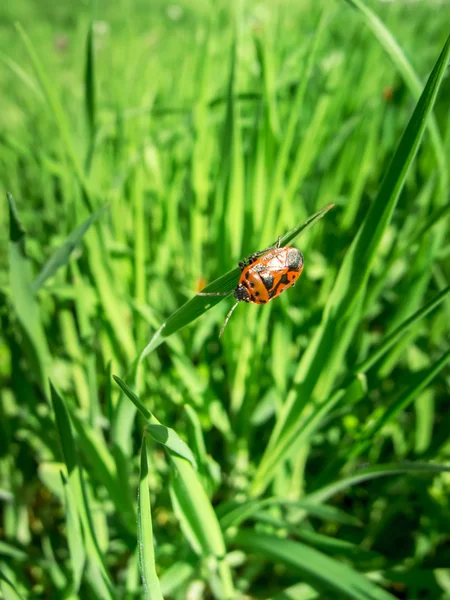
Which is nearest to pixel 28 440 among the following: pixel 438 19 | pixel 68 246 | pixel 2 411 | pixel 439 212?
pixel 2 411

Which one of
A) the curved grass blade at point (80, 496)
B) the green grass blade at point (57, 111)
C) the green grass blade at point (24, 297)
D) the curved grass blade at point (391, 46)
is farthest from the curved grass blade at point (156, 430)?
the curved grass blade at point (391, 46)

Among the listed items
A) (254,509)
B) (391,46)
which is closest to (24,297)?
(254,509)

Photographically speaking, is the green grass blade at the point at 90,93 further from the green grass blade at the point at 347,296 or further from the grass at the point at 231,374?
the green grass blade at the point at 347,296

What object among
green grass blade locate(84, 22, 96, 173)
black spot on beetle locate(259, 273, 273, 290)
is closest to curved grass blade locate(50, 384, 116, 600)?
black spot on beetle locate(259, 273, 273, 290)

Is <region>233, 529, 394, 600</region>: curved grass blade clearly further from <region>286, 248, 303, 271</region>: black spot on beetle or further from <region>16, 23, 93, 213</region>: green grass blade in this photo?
<region>16, 23, 93, 213</region>: green grass blade

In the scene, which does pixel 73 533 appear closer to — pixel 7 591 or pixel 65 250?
pixel 7 591

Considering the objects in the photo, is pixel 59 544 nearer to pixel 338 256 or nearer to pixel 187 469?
pixel 187 469

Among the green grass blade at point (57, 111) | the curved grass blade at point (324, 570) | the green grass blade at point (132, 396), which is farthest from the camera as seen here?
the green grass blade at point (57, 111)
